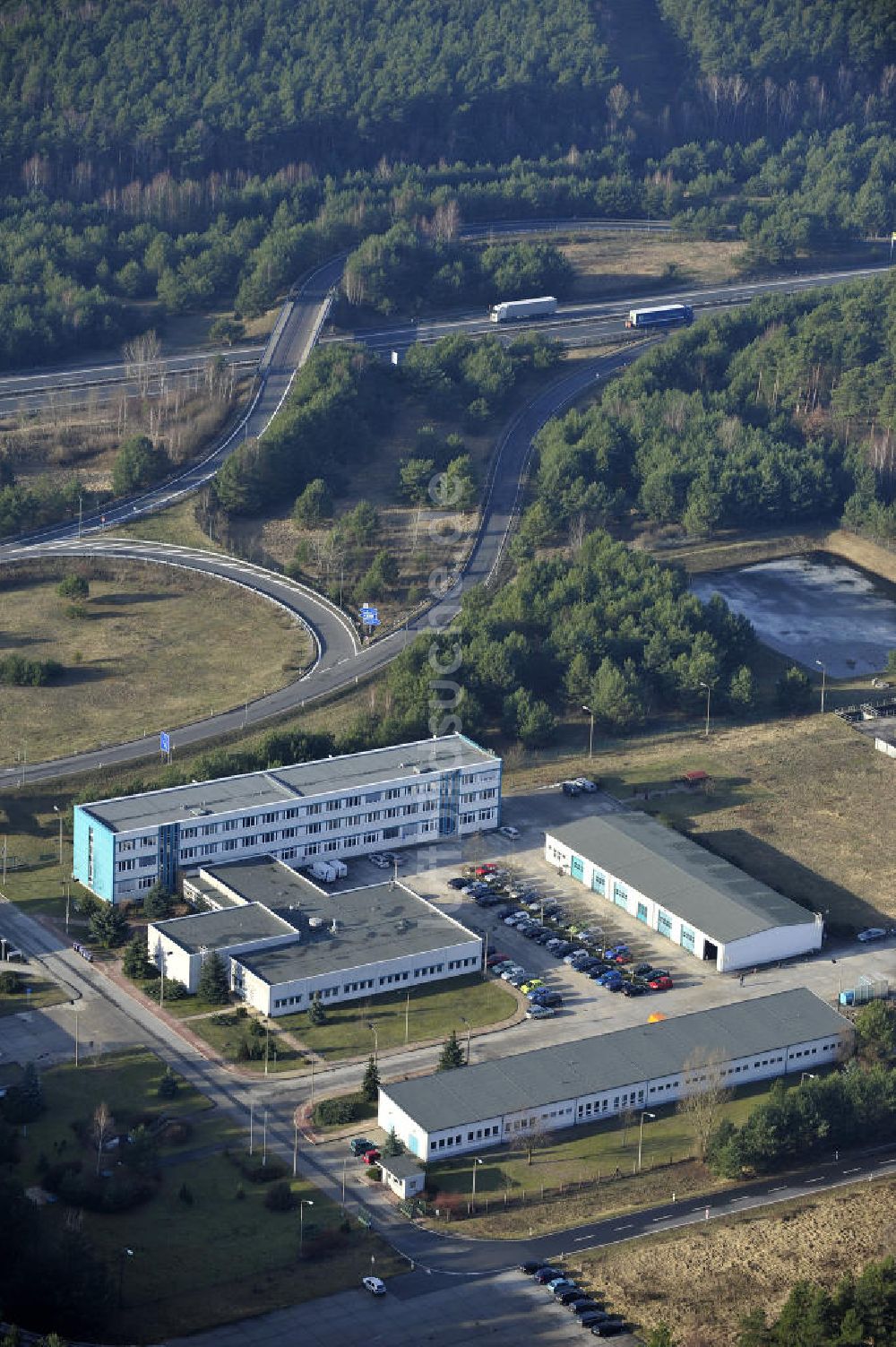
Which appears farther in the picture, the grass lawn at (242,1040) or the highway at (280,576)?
the highway at (280,576)

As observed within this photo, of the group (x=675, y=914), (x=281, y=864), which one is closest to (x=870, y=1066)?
(x=675, y=914)

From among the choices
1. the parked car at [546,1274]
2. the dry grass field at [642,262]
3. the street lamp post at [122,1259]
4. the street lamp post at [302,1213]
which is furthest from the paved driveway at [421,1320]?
the dry grass field at [642,262]

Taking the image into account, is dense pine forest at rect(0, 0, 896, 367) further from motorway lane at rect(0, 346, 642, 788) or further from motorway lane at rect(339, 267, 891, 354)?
motorway lane at rect(0, 346, 642, 788)

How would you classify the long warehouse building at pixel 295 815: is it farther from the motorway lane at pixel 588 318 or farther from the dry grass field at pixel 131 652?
the motorway lane at pixel 588 318

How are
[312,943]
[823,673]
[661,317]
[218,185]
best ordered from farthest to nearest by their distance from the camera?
1. [218,185]
2. [661,317]
3. [823,673]
4. [312,943]

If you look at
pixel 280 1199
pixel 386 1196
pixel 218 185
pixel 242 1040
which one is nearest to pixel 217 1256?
pixel 280 1199

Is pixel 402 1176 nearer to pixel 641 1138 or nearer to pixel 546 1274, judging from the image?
pixel 546 1274

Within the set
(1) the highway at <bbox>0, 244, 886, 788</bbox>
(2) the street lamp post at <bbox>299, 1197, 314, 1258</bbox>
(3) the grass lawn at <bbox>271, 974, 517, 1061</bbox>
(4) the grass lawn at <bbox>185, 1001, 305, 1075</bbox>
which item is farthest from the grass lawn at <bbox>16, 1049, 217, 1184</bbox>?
(1) the highway at <bbox>0, 244, 886, 788</bbox>
